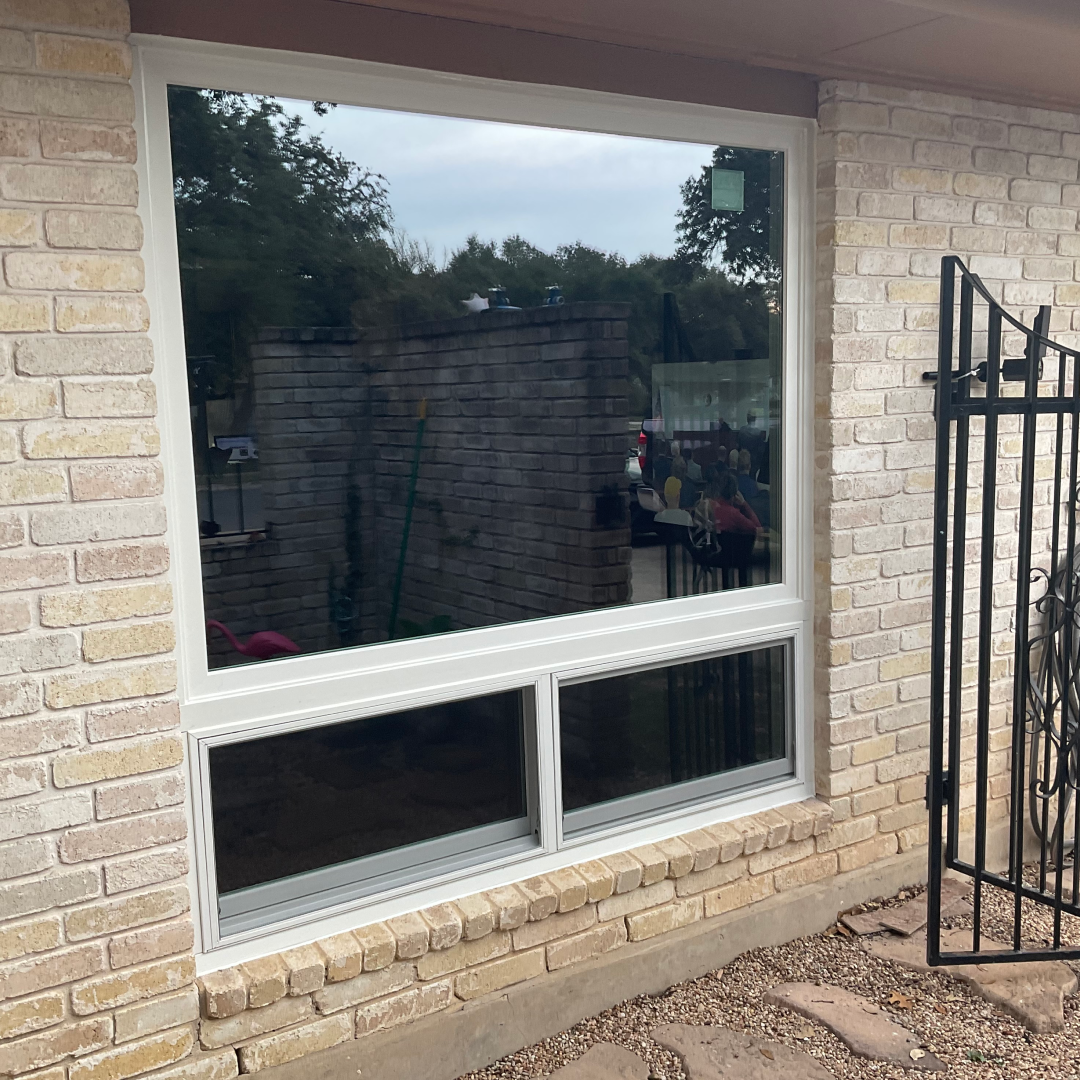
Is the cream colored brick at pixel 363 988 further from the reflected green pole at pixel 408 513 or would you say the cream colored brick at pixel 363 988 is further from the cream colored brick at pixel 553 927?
the reflected green pole at pixel 408 513

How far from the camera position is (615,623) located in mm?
3102

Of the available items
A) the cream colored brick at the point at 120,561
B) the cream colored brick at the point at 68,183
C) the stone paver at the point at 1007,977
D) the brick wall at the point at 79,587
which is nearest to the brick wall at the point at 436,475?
the cream colored brick at the point at 120,561

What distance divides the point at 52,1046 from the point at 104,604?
984mm

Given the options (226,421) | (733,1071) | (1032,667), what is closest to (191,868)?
(226,421)

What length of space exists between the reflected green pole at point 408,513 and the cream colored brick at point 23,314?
0.94 meters

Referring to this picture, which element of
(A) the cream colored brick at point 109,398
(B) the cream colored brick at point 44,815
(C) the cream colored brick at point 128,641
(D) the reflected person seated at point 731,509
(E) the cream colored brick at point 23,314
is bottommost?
(B) the cream colored brick at point 44,815

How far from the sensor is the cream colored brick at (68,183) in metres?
2.09

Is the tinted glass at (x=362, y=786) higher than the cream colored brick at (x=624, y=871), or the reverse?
the tinted glass at (x=362, y=786)

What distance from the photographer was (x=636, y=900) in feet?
10.2

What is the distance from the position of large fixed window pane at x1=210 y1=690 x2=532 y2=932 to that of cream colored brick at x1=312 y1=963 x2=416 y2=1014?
21 centimetres

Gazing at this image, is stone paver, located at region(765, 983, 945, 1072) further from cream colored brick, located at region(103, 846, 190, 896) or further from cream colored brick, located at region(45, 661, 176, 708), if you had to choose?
cream colored brick, located at region(45, 661, 176, 708)

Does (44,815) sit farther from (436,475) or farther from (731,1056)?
(731,1056)

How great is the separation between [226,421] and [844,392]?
1.90m

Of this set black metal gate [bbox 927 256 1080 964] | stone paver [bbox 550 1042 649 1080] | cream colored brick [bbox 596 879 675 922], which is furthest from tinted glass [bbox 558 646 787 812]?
stone paver [bbox 550 1042 649 1080]
